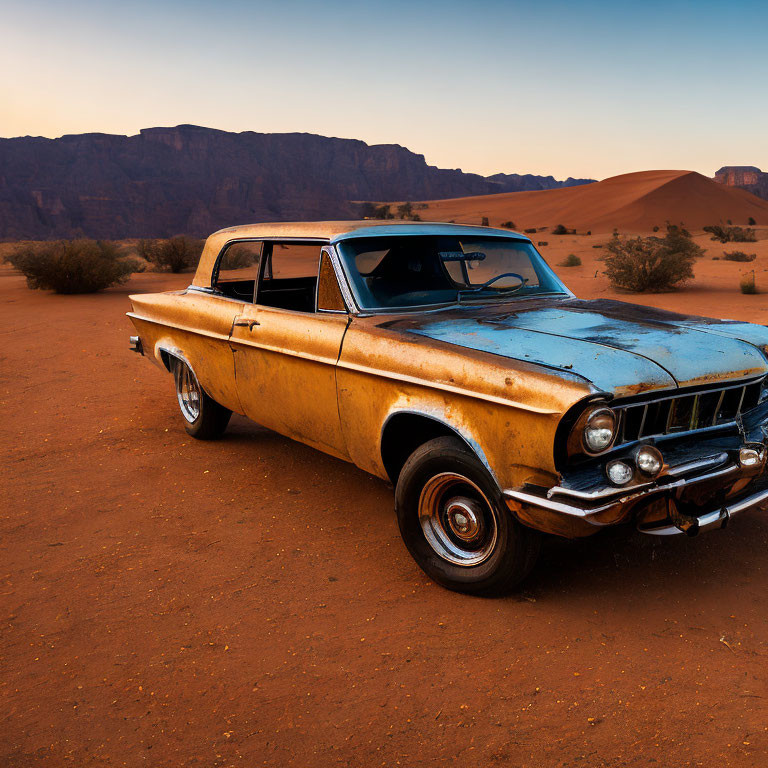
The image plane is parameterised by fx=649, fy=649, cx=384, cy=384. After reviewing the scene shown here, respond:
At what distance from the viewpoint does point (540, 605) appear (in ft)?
9.39

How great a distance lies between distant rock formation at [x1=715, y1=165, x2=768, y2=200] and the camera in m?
121

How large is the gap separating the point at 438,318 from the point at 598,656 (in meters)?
1.77

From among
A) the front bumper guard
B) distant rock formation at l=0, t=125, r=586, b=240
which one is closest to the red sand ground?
the front bumper guard

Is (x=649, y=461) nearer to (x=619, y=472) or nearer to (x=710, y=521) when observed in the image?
(x=619, y=472)

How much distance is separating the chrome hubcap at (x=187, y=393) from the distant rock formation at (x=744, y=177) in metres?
132

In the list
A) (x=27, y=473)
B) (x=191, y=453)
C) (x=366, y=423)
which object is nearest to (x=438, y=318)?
(x=366, y=423)

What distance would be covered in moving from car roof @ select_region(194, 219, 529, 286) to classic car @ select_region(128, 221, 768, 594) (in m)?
0.02

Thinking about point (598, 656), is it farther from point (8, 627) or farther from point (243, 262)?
point (243, 262)

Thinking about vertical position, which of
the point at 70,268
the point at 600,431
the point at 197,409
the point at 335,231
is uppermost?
the point at 335,231

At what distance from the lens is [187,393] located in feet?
17.2

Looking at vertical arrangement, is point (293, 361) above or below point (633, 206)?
below

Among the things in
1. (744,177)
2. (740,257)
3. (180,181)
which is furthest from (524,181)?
(740,257)

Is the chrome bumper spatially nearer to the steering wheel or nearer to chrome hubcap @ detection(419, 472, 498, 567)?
chrome hubcap @ detection(419, 472, 498, 567)

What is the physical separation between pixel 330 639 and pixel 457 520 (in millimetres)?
772
